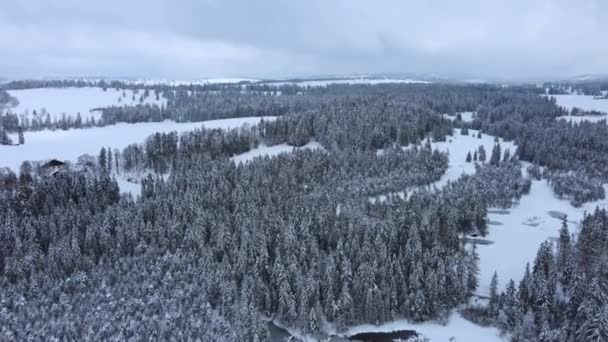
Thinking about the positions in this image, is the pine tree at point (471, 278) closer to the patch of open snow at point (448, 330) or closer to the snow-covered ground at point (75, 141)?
the patch of open snow at point (448, 330)

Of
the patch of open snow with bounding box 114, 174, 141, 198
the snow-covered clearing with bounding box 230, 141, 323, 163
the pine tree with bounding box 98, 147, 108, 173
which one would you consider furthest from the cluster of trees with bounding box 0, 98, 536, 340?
the snow-covered clearing with bounding box 230, 141, 323, 163

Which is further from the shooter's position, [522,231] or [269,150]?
[269,150]

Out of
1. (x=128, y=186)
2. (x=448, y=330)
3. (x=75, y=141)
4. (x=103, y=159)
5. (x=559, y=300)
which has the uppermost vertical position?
(x=75, y=141)

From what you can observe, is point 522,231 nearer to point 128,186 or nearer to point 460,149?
point 460,149

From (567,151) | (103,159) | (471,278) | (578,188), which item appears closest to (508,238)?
(471,278)

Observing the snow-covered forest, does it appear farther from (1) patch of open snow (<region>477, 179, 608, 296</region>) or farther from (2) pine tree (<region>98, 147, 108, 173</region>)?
(2) pine tree (<region>98, 147, 108, 173</region>)
